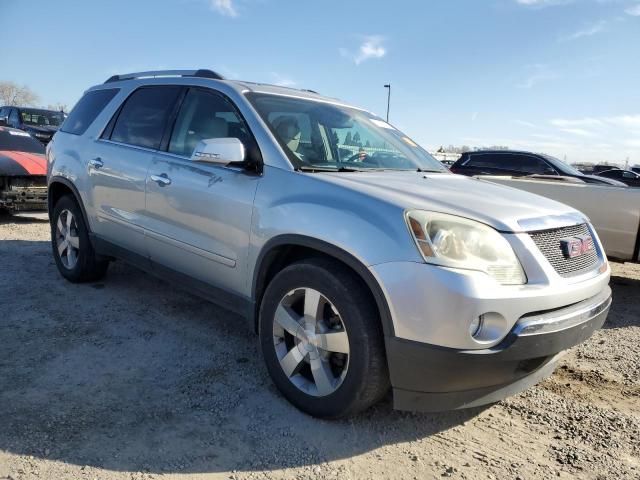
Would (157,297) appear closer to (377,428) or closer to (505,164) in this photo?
(377,428)

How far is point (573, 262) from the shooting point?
→ 2.74m

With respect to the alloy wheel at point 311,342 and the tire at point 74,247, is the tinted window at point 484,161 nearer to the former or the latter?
the tire at point 74,247

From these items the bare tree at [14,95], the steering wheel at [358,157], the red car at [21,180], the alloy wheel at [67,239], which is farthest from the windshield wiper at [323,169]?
the bare tree at [14,95]

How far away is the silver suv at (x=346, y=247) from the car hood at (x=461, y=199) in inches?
0.6

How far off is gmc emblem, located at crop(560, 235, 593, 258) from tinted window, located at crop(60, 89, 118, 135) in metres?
3.90

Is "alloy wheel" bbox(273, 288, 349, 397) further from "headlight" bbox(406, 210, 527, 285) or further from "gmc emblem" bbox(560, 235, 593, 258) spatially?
"gmc emblem" bbox(560, 235, 593, 258)

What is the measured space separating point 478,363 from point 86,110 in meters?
4.26

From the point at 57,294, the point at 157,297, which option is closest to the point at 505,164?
the point at 157,297

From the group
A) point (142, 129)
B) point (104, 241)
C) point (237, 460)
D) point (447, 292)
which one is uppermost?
point (142, 129)

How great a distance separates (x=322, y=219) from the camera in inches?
106

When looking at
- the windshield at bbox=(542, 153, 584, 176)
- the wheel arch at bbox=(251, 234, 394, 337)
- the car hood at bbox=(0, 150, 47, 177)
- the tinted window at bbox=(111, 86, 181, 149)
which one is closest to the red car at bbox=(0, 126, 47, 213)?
the car hood at bbox=(0, 150, 47, 177)

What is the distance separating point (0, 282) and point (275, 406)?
11.2ft

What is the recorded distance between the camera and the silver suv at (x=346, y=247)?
7.74 ft

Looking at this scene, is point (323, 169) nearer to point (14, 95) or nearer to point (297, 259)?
point (297, 259)
